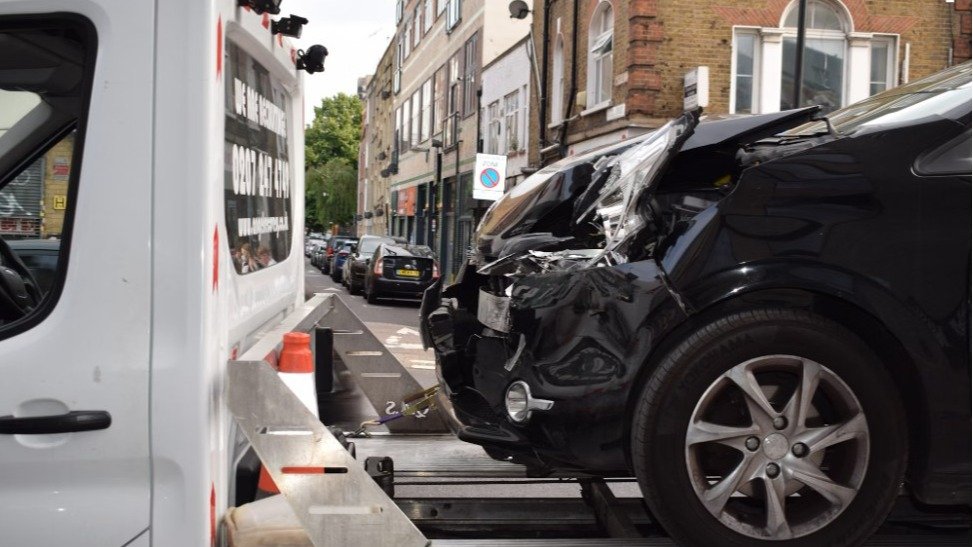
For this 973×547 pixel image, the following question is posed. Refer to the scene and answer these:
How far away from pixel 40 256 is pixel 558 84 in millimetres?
24079

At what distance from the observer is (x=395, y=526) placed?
1902 millimetres

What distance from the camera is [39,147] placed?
2229 millimetres

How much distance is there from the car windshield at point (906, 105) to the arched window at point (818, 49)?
1679cm

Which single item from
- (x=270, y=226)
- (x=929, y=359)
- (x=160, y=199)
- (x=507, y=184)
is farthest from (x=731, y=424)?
(x=507, y=184)

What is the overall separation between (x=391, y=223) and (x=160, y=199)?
2229 inches

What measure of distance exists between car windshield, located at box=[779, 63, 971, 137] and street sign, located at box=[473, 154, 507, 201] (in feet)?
63.0

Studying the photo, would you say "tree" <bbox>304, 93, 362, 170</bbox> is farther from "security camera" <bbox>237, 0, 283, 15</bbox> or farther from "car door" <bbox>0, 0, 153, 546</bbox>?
"car door" <bbox>0, 0, 153, 546</bbox>

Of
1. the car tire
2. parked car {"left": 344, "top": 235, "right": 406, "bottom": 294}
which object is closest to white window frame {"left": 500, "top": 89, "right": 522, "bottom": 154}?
parked car {"left": 344, "top": 235, "right": 406, "bottom": 294}

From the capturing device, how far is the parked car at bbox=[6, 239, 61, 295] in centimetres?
203

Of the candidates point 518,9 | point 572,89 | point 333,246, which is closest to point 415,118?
point 333,246

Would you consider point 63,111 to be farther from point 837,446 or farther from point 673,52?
point 673,52

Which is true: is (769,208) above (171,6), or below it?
below

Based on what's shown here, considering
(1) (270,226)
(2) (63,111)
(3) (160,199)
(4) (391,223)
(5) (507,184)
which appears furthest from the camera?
(4) (391,223)

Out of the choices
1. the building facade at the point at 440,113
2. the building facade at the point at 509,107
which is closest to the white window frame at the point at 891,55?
the building facade at the point at 509,107
